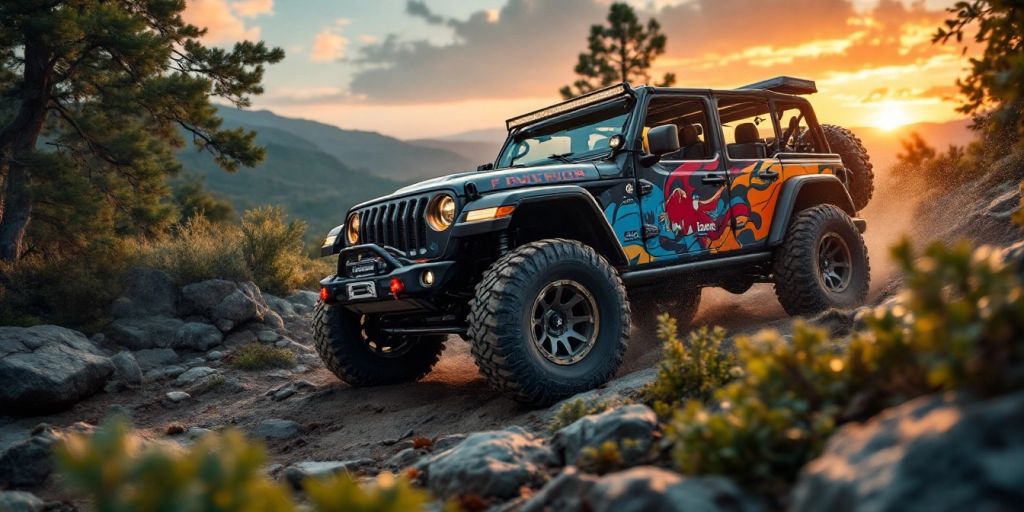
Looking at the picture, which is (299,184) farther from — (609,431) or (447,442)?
(609,431)

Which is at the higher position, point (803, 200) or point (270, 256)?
point (803, 200)

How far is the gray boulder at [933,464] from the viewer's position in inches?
57.2

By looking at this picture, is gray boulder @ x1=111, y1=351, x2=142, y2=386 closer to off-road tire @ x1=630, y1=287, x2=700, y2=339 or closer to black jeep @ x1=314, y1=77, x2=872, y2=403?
black jeep @ x1=314, y1=77, x2=872, y2=403

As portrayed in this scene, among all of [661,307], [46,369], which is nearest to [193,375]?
[46,369]

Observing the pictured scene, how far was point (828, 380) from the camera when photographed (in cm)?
242

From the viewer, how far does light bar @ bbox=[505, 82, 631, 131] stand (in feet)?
20.9

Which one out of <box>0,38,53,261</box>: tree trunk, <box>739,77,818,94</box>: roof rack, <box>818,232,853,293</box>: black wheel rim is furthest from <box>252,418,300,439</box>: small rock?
<box>0,38,53,261</box>: tree trunk

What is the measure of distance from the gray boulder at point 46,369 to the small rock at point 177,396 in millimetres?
646

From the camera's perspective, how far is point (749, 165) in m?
7.05

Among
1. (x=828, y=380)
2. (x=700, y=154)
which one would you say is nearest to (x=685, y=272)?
(x=700, y=154)

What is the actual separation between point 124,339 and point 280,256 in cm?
348

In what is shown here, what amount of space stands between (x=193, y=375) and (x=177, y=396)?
2.27ft

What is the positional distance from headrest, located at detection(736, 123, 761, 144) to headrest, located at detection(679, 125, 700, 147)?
922mm

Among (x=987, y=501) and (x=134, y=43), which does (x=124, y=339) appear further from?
(x=987, y=501)
